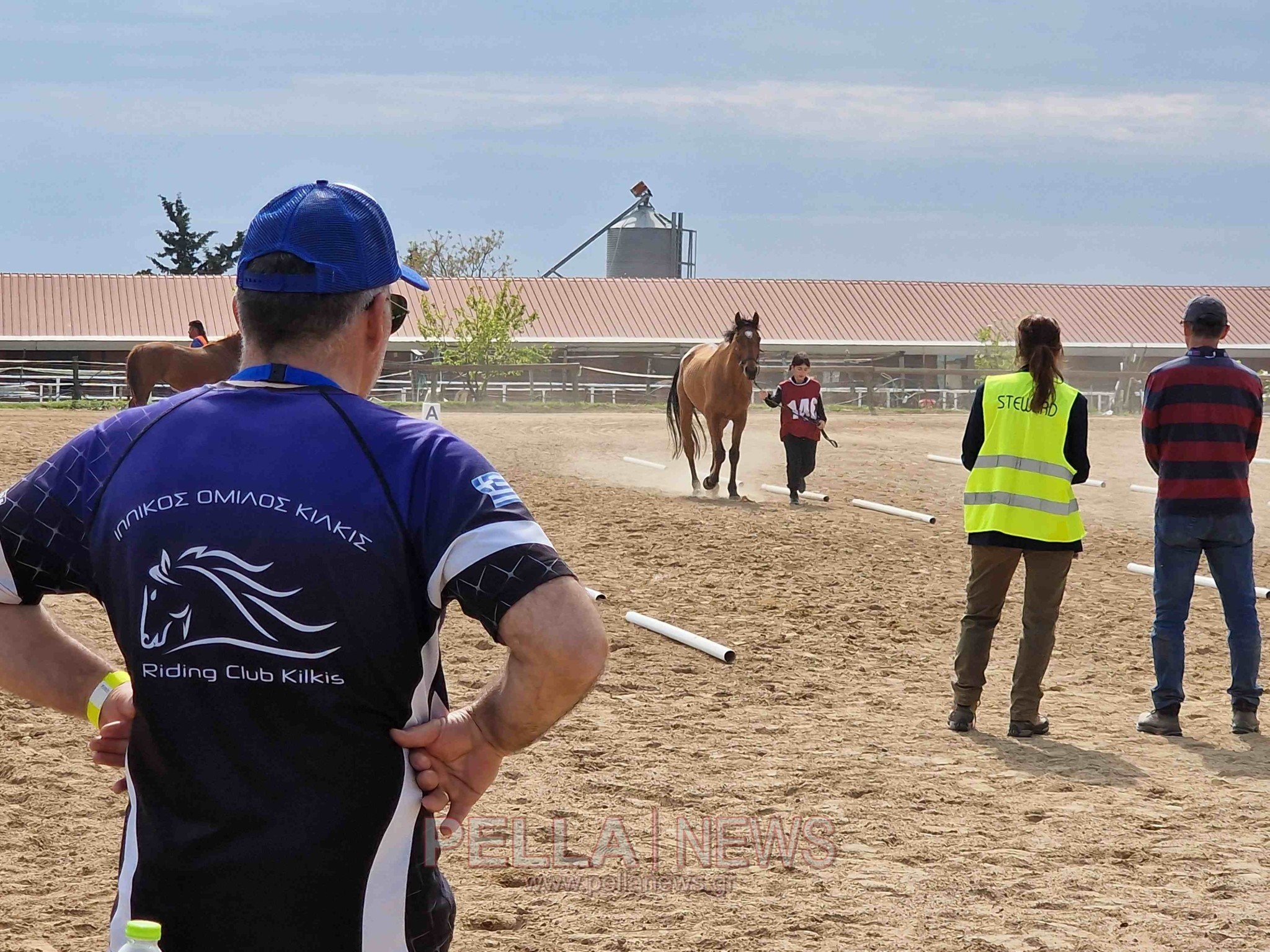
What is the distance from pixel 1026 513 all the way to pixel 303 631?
184 inches

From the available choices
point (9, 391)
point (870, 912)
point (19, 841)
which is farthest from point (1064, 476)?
point (9, 391)

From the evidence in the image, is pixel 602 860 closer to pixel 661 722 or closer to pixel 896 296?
pixel 661 722

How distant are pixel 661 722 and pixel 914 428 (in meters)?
18.3

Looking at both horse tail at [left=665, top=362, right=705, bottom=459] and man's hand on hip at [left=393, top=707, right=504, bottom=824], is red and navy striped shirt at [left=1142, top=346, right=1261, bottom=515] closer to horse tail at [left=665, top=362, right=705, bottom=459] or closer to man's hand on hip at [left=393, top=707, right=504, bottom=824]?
man's hand on hip at [left=393, top=707, right=504, bottom=824]

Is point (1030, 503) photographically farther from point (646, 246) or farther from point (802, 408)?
point (646, 246)

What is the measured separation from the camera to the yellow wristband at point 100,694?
1894mm

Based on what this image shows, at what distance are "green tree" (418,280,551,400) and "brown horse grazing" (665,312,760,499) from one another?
74.0 ft

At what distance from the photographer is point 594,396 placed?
33.6 meters

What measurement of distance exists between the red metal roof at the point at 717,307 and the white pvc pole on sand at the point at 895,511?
91.1 ft

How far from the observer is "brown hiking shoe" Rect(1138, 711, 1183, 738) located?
5824mm

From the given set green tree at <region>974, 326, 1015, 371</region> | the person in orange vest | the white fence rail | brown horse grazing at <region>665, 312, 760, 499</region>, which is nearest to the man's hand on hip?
the person in orange vest

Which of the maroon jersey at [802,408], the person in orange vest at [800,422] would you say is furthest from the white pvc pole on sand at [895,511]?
the maroon jersey at [802,408]

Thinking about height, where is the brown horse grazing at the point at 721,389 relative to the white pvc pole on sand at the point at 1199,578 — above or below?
above

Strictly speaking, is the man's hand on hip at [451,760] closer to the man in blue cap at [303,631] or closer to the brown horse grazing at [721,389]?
the man in blue cap at [303,631]
